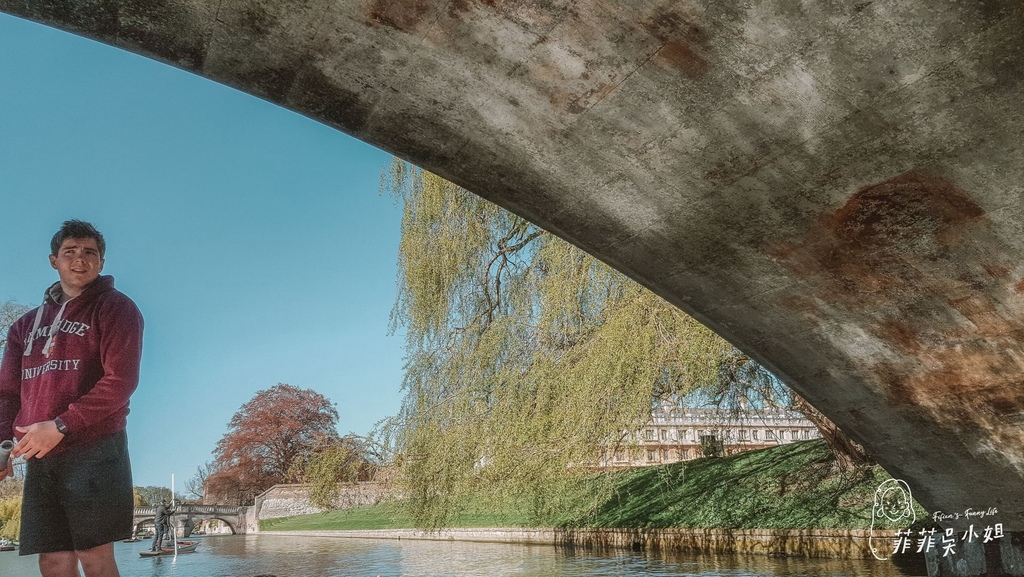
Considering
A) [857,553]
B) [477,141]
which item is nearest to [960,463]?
[477,141]

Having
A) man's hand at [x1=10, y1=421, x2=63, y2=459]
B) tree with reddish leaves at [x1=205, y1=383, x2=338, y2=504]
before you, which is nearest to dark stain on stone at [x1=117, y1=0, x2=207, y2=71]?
man's hand at [x1=10, y1=421, x2=63, y2=459]

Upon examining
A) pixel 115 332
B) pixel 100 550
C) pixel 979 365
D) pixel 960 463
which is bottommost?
pixel 100 550

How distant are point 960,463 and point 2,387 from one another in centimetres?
487

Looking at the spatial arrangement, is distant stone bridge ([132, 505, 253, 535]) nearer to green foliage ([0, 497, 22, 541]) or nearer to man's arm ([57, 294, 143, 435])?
green foliage ([0, 497, 22, 541])

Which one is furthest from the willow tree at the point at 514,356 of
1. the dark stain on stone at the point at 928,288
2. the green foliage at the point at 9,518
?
the green foliage at the point at 9,518

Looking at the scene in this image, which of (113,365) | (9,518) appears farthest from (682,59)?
(9,518)

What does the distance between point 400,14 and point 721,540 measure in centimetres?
1074

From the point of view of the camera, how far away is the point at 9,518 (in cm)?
1798

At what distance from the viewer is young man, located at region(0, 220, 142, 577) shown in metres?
3.32

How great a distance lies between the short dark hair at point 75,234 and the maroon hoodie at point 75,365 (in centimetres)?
21

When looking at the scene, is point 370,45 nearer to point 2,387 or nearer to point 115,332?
point 115,332

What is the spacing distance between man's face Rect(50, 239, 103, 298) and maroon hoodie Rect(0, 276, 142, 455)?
0.05 metres

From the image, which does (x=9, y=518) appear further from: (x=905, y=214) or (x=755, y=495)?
(x=905, y=214)

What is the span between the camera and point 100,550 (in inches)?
130
